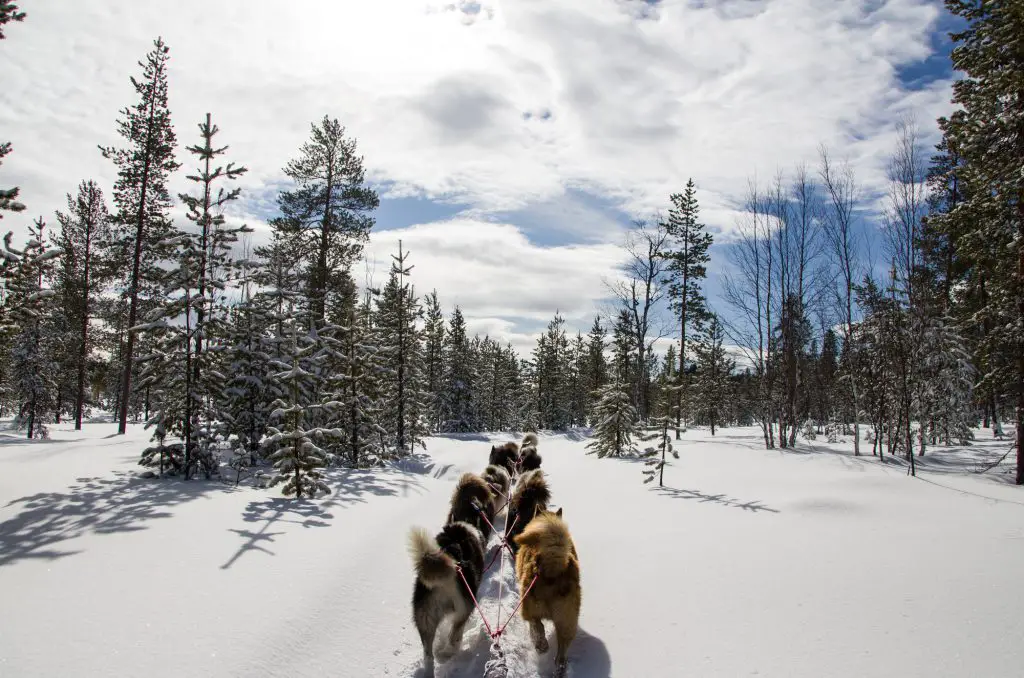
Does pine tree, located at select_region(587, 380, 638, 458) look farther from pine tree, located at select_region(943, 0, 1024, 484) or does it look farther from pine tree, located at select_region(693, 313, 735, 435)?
pine tree, located at select_region(693, 313, 735, 435)

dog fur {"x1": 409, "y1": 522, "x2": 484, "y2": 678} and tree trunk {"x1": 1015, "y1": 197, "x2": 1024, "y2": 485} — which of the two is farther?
tree trunk {"x1": 1015, "y1": 197, "x2": 1024, "y2": 485}

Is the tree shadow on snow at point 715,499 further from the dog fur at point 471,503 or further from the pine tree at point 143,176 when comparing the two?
the pine tree at point 143,176

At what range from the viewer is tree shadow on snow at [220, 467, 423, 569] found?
601 cm

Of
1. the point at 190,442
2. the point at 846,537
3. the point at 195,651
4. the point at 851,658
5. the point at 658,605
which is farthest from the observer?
the point at 190,442

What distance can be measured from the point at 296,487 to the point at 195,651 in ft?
20.0

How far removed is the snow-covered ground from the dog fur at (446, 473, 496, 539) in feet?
2.76

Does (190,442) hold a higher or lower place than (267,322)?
lower

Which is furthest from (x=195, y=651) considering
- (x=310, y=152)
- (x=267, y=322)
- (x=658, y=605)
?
(x=310, y=152)

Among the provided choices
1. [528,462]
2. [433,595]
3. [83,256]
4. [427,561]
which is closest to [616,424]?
[528,462]

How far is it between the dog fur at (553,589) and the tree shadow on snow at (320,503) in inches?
131

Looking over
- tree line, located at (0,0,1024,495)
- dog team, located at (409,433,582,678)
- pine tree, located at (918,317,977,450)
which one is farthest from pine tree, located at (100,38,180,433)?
pine tree, located at (918,317,977,450)

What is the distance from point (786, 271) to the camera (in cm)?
1948

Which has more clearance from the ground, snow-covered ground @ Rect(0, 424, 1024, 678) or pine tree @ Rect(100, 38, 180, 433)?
pine tree @ Rect(100, 38, 180, 433)

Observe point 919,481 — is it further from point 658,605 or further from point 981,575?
point 658,605
